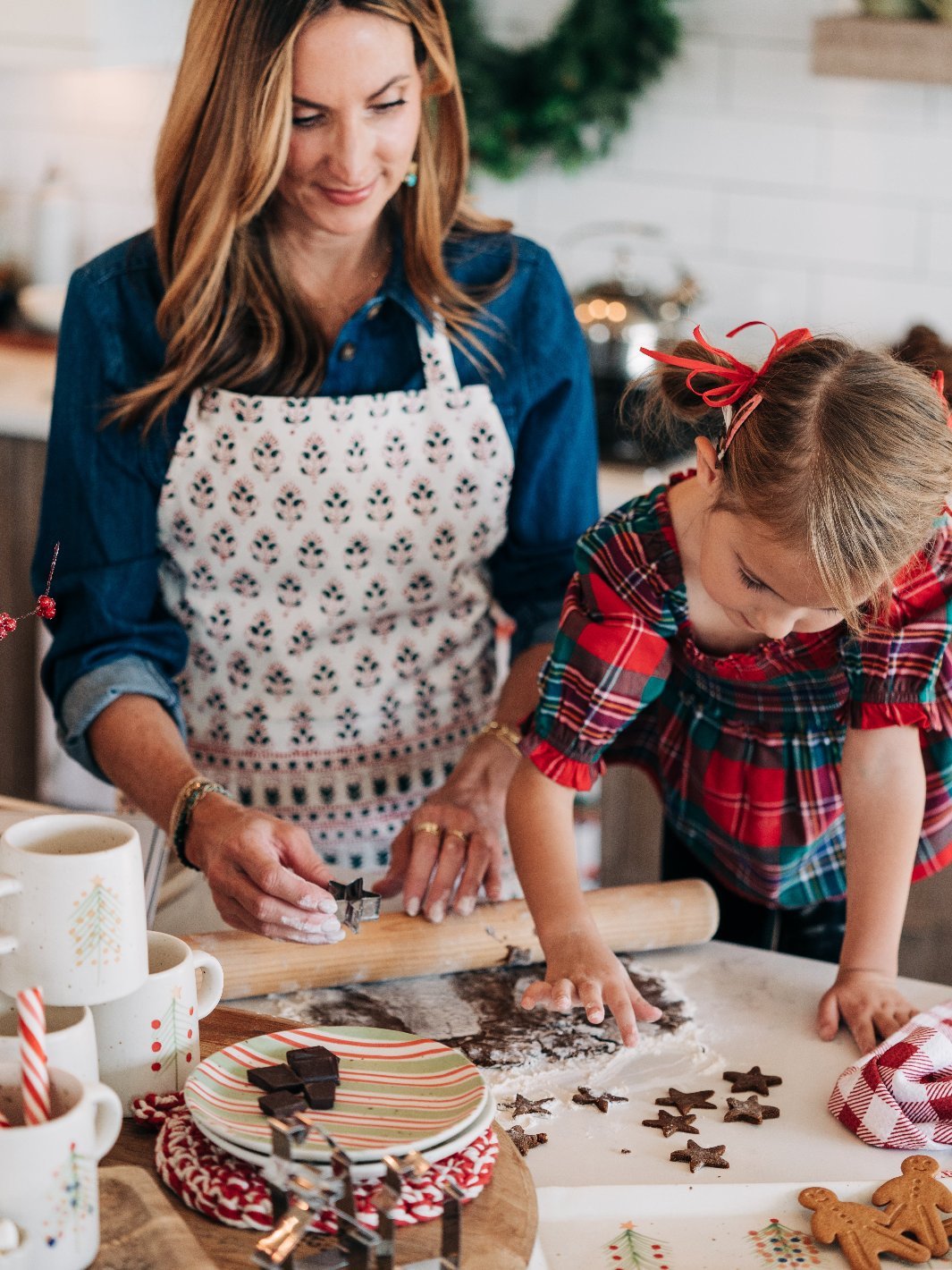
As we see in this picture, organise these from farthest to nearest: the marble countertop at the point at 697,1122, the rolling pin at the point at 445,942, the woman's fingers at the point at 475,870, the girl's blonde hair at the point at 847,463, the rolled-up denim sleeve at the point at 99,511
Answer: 1. the rolled-up denim sleeve at the point at 99,511
2. the woman's fingers at the point at 475,870
3. the rolling pin at the point at 445,942
4. the girl's blonde hair at the point at 847,463
5. the marble countertop at the point at 697,1122

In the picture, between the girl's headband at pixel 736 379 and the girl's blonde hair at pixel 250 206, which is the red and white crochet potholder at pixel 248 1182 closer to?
the girl's headband at pixel 736 379

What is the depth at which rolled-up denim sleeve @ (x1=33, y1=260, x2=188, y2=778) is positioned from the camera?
56.9 inches

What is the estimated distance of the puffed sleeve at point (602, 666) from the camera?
1.25 m

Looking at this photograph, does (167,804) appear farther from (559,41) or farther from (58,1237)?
(559,41)

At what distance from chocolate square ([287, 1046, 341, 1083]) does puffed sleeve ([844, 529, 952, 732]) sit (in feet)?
1.81

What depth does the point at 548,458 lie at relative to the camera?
1550mm

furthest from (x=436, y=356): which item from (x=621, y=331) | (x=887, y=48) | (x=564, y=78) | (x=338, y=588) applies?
(x=564, y=78)

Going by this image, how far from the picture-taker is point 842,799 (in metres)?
1.31

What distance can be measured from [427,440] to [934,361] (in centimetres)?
50

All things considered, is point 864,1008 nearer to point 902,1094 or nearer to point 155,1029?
point 902,1094

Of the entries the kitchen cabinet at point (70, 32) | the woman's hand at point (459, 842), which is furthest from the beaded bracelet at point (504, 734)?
the kitchen cabinet at point (70, 32)

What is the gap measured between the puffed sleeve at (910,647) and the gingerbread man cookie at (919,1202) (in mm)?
380

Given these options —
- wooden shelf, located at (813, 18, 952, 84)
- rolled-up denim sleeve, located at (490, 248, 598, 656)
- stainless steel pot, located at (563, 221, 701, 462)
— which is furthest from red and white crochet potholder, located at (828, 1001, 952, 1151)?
wooden shelf, located at (813, 18, 952, 84)

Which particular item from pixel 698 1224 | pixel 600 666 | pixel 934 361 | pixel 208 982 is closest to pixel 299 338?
pixel 600 666
